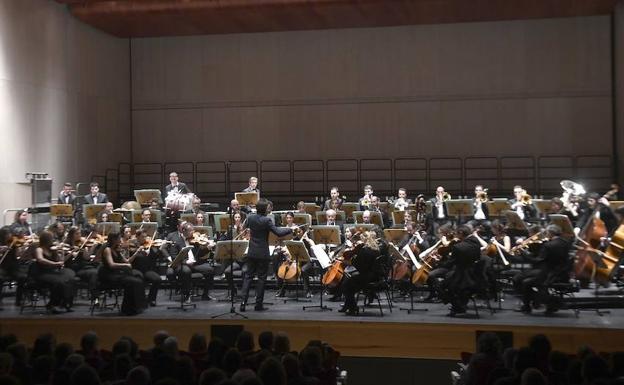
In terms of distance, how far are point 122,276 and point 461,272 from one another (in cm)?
527

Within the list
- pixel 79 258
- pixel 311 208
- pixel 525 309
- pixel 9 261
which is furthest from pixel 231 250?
pixel 525 309

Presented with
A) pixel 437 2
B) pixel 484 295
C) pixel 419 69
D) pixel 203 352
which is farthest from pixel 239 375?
pixel 419 69

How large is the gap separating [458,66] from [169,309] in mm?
11919

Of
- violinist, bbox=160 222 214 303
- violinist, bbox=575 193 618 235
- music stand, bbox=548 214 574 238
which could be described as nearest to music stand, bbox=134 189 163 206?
violinist, bbox=160 222 214 303

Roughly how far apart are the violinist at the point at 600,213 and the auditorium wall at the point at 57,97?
12.2 metres

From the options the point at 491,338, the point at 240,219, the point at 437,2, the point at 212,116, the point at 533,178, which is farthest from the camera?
the point at 212,116

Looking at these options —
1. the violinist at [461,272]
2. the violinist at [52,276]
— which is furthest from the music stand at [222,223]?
the violinist at [461,272]

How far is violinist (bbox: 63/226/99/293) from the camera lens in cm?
1222

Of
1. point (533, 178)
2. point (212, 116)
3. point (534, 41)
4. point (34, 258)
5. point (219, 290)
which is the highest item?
point (534, 41)

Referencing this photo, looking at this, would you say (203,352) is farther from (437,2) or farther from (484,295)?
(437,2)

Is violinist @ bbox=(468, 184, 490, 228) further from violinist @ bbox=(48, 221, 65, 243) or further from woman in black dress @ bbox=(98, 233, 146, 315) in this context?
violinist @ bbox=(48, 221, 65, 243)

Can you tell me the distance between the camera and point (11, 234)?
12.2m

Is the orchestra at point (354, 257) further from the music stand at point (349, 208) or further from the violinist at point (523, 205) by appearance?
the music stand at point (349, 208)

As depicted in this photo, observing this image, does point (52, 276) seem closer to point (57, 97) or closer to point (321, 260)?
point (321, 260)
